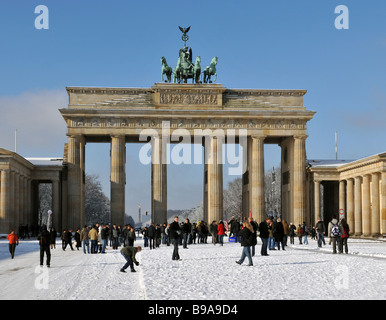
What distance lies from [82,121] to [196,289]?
57022 mm

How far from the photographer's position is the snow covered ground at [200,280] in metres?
16.5

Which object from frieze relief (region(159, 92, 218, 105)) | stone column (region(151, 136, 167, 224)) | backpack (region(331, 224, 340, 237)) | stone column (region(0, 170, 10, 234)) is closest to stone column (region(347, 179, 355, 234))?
frieze relief (region(159, 92, 218, 105))

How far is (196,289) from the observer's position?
1758cm

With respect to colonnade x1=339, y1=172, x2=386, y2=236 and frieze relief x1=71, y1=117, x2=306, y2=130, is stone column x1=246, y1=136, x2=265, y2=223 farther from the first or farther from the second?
colonnade x1=339, y1=172, x2=386, y2=236

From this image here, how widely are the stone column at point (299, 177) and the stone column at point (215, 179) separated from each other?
321 inches

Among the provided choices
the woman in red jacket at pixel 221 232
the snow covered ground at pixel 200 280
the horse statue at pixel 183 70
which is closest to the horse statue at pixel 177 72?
the horse statue at pixel 183 70

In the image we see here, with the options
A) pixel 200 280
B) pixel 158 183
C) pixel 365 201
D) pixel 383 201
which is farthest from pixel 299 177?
pixel 200 280

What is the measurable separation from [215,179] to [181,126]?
22.9 ft

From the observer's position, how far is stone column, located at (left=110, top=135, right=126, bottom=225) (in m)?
73.0

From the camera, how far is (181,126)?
73062 mm

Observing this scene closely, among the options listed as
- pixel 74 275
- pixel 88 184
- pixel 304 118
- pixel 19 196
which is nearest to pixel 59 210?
pixel 19 196

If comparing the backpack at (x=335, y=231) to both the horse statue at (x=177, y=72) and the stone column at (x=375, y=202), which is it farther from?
the horse statue at (x=177, y=72)

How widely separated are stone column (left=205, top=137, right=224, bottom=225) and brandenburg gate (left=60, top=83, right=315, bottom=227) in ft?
0.11

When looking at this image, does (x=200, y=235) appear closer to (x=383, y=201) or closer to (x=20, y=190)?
(x=383, y=201)
